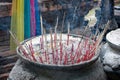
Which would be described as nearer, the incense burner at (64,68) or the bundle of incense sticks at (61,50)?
the incense burner at (64,68)

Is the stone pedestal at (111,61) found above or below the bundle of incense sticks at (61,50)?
below

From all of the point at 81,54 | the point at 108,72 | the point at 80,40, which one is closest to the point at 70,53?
the point at 81,54

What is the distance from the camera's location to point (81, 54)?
2303mm

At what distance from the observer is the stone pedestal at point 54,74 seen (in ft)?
6.73

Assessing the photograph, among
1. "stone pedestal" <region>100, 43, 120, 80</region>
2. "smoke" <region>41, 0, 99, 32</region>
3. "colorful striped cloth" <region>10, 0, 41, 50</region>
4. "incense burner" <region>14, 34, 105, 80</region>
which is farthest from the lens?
"smoke" <region>41, 0, 99, 32</region>

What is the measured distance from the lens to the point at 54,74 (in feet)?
6.73

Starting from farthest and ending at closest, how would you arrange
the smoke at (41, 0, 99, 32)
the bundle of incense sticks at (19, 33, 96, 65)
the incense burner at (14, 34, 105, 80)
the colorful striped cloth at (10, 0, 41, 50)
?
the smoke at (41, 0, 99, 32), the colorful striped cloth at (10, 0, 41, 50), the bundle of incense sticks at (19, 33, 96, 65), the incense burner at (14, 34, 105, 80)

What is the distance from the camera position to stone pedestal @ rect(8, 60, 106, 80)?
6.73 feet

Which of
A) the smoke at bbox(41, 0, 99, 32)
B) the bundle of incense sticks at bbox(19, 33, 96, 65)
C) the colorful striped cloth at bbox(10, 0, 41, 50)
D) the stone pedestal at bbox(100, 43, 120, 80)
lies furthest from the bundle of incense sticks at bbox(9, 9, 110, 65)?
the smoke at bbox(41, 0, 99, 32)

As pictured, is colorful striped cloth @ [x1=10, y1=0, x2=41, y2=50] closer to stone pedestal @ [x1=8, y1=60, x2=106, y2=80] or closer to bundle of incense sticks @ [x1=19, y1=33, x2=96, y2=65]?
bundle of incense sticks @ [x1=19, y1=33, x2=96, y2=65]

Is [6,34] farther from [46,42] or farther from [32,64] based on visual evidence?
[32,64]

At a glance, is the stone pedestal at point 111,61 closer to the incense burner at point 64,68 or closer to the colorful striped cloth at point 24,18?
the incense burner at point 64,68

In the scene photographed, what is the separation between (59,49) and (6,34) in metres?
1.83

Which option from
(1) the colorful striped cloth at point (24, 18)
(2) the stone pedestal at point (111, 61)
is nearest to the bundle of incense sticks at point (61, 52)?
(2) the stone pedestal at point (111, 61)
